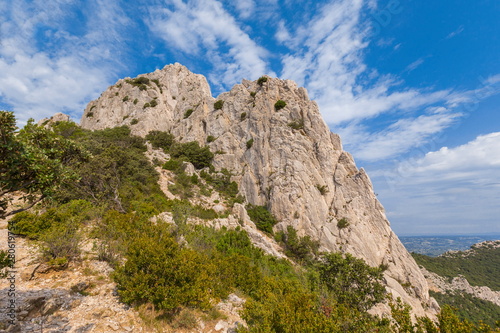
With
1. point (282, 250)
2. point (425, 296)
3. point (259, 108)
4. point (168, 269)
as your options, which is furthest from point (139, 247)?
point (259, 108)

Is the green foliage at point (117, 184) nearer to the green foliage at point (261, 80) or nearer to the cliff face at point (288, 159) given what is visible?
the cliff face at point (288, 159)

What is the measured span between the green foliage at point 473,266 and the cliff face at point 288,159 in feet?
103

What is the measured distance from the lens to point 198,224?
2109 cm

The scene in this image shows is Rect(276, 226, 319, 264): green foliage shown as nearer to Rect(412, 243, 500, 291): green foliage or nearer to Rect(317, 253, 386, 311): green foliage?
Rect(317, 253, 386, 311): green foliage

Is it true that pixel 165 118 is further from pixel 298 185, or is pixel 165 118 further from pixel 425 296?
pixel 425 296

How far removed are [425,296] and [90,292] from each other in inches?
1366

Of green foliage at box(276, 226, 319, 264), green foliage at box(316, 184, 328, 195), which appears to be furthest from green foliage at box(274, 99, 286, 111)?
green foliage at box(276, 226, 319, 264)

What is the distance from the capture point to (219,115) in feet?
144

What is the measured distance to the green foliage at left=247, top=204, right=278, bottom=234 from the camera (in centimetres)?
2917

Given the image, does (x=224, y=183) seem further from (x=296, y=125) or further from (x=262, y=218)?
(x=296, y=125)

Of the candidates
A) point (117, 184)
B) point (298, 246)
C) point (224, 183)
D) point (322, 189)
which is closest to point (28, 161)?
point (117, 184)

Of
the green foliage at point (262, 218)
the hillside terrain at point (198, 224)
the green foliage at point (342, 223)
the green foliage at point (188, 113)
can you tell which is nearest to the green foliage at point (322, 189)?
the hillside terrain at point (198, 224)

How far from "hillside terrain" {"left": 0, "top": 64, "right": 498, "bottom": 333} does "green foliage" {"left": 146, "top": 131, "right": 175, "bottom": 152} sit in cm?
36

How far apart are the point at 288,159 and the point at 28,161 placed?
106 feet
